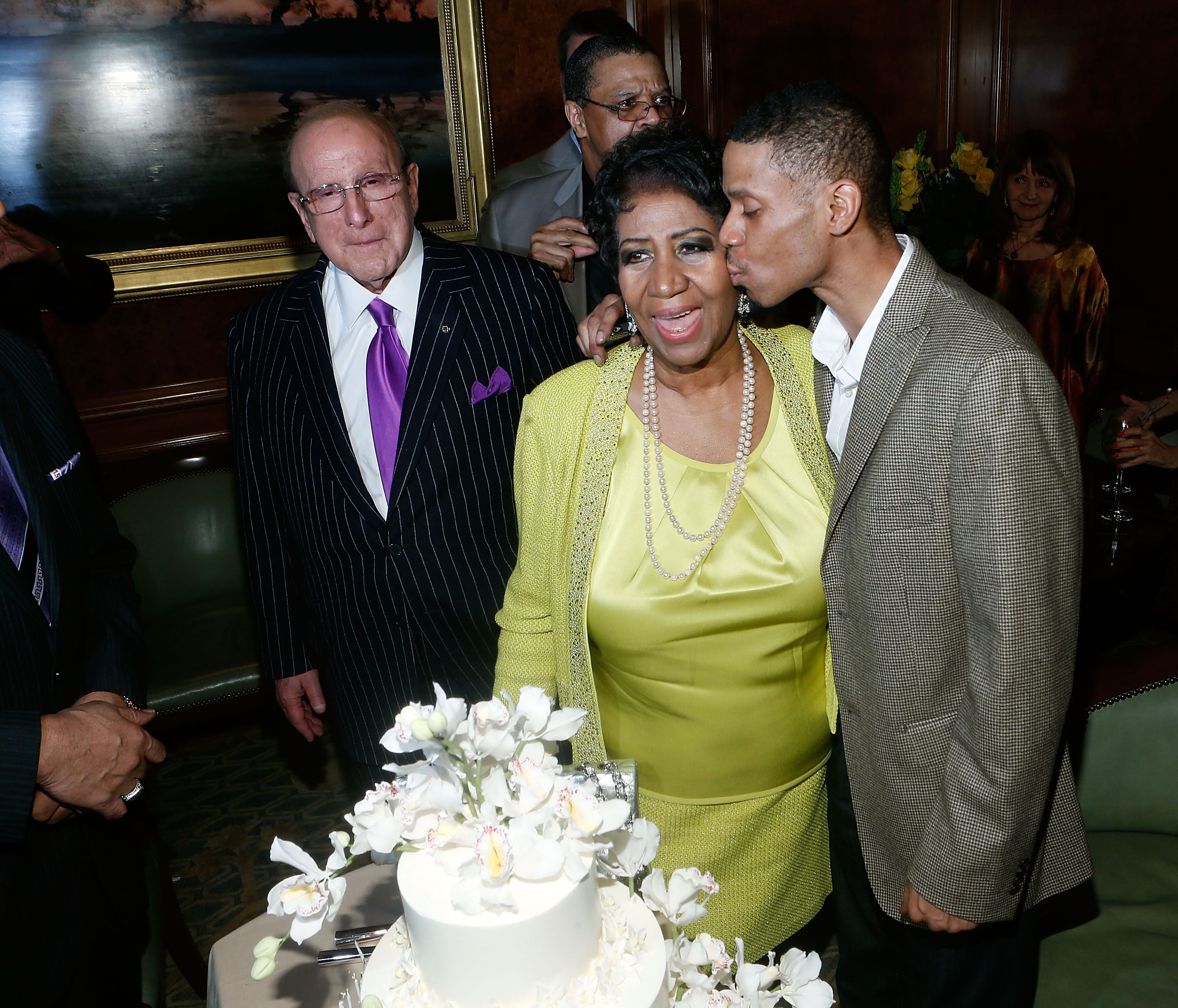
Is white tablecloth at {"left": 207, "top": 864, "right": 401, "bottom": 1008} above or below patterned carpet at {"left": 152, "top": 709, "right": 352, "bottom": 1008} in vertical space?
above

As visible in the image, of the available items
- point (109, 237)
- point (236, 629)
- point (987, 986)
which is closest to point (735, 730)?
point (987, 986)

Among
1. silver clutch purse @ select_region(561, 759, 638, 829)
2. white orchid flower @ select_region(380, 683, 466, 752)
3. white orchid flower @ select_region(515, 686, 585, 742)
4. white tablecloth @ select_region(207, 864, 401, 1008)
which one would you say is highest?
white orchid flower @ select_region(380, 683, 466, 752)

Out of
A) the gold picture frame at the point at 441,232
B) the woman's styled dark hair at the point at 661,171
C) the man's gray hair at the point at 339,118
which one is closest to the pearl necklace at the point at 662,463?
the woman's styled dark hair at the point at 661,171

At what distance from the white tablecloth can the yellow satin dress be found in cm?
49

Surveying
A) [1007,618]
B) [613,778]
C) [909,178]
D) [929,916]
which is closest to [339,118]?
[613,778]

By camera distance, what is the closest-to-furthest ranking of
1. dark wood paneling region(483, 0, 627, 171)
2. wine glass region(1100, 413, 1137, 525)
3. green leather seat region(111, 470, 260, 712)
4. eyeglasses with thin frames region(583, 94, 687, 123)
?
eyeglasses with thin frames region(583, 94, 687, 123) < wine glass region(1100, 413, 1137, 525) < green leather seat region(111, 470, 260, 712) < dark wood paneling region(483, 0, 627, 171)

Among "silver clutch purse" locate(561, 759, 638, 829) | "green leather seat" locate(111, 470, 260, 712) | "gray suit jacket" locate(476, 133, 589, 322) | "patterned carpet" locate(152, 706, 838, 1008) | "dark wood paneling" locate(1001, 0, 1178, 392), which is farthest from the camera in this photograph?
"dark wood paneling" locate(1001, 0, 1178, 392)

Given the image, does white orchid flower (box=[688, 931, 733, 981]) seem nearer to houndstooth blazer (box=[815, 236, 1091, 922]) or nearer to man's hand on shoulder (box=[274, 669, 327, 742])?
houndstooth blazer (box=[815, 236, 1091, 922])

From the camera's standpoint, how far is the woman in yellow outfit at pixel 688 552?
165 centimetres

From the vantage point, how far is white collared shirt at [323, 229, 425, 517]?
206 cm

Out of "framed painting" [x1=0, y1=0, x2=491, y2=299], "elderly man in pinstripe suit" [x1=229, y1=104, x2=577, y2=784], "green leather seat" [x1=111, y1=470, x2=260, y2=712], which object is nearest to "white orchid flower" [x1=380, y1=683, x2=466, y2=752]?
"elderly man in pinstripe suit" [x1=229, y1=104, x2=577, y2=784]

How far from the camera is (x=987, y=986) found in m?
1.64

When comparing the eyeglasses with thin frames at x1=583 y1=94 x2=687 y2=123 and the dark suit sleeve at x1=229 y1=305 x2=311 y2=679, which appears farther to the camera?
the eyeglasses with thin frames at x1=583 y1=94 x2=687 y2=123

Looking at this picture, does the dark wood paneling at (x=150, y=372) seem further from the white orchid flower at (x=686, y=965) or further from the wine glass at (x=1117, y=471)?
the white orchid flower at (x=686, y=965)
